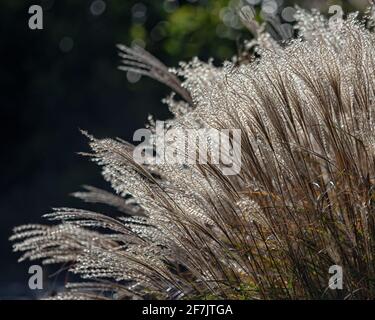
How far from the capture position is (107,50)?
1209 centimetres

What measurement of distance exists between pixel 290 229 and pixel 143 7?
29.9ft

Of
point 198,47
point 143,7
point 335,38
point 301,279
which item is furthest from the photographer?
point 143,7

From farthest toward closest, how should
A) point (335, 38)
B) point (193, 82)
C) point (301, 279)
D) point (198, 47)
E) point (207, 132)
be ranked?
point (198, 47)
point (193, 82)
point (335, 38)
point (207, 132)
point (301, 279)

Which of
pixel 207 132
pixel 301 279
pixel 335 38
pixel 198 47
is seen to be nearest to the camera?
pixel 301 279

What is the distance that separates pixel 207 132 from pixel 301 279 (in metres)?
0.63

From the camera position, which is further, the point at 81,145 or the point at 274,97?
the point at 81,145

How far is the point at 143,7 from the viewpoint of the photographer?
11.7 metres
